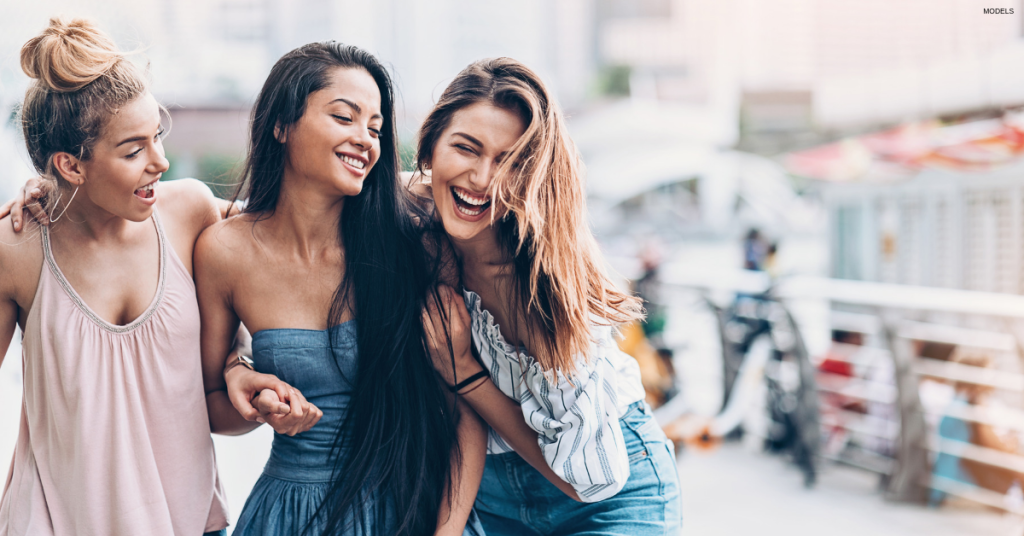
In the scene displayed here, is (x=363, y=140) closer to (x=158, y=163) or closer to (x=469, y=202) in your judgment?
(x=469, y=202)

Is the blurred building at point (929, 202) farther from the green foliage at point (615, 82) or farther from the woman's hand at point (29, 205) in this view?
the green foliage at point (615, 82)

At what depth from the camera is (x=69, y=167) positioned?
1.31 metres

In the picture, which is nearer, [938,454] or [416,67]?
[938,454]

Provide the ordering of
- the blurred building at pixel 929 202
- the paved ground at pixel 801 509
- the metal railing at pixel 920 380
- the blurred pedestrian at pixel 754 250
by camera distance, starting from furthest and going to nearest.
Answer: the blurred pedestrian at pixel 754 250
the blurred building at pixel 929 202
the paved ground at pixel 801 509
the metal railing at pixel 920 380

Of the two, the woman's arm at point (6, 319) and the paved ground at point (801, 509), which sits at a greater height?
the woman's arm at point (6, 319)

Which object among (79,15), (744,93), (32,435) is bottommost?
(32,435)

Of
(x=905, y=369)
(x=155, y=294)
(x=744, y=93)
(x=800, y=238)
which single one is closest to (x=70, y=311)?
(x=155, y=294)

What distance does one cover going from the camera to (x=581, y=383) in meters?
1.50

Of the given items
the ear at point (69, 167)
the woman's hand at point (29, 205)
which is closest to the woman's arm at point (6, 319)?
the woman's hand at point (29, 205)

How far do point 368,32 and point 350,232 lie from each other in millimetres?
16499

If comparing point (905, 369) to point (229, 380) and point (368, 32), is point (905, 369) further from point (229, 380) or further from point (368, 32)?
point (368, 32)

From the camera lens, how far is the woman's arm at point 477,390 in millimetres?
1532

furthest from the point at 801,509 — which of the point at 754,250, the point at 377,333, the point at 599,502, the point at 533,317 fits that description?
the point at 377,333

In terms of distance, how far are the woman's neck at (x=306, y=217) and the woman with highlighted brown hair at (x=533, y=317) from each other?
0.68 feet
